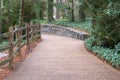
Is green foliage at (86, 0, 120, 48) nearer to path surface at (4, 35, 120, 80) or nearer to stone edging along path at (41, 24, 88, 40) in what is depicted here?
path surface at (4, 35, 120, 80)

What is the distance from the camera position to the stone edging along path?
21969mm

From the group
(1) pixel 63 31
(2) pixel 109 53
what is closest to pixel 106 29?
(2) pixel 109 53

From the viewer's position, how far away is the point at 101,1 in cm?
1453

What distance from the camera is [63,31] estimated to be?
26.2 meters

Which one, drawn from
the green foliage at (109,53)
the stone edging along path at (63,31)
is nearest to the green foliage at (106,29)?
the green foliage at (109,53)

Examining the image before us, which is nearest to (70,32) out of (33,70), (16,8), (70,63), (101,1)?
(16,8)

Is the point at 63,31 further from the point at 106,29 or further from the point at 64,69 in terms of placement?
the point at 64,69

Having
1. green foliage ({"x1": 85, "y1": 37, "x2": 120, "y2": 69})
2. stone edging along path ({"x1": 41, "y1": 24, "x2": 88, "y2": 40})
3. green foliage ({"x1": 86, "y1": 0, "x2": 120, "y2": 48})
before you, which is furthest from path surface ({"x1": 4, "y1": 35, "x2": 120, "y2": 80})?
stone edging along path ({"x1": 41, "y1": 24, "x2": 88, "y2": 40})

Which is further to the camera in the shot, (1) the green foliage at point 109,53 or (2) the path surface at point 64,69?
(1) the green foliage at point 109,53

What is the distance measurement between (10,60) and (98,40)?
5.39 metres

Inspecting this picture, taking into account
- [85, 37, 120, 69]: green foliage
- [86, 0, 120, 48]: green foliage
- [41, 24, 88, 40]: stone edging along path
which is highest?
[86, 0, 120, 48]: green foliage

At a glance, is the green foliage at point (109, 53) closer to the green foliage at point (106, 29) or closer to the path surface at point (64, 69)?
→ the path surface at point (64, 69)

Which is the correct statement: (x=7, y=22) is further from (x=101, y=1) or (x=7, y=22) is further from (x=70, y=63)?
(x=70, y=63)

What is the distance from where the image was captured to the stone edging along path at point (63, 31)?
2197 cm
